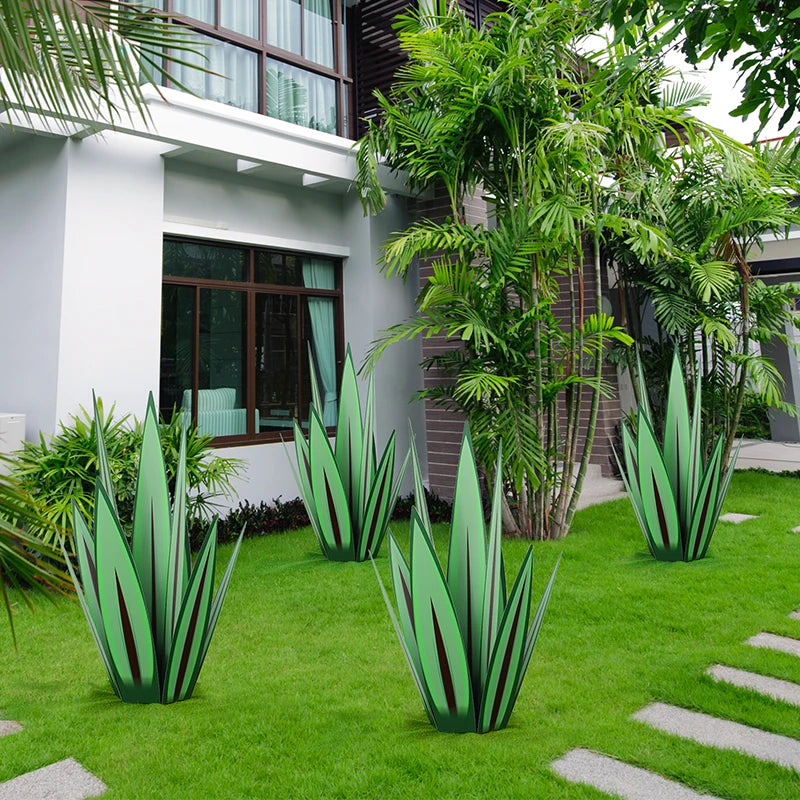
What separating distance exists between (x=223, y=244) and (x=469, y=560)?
483 centimetres

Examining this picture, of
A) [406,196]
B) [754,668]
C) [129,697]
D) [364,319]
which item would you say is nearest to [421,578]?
[129,697]

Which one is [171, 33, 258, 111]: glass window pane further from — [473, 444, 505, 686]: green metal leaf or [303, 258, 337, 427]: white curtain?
[473, 444, 505, 686]: green metal leaf

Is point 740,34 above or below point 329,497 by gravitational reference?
above

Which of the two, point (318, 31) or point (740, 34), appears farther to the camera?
point (318, 31)

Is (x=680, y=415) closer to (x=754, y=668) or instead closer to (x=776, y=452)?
(x=754, y=668)

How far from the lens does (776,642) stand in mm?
3264

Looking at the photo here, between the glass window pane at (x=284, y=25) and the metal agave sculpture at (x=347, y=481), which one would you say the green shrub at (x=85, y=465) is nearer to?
the metal agave sculpture at (x=347, y=481)

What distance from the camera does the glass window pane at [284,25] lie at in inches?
259

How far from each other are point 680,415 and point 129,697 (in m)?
3.71

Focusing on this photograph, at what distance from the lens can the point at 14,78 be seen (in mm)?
1856

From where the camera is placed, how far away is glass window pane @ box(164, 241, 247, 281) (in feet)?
19.7

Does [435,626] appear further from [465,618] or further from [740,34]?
[740,34]

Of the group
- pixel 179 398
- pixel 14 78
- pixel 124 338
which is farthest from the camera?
pixel 179 398

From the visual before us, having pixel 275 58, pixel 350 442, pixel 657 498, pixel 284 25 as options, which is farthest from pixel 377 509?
pixel 284 25
